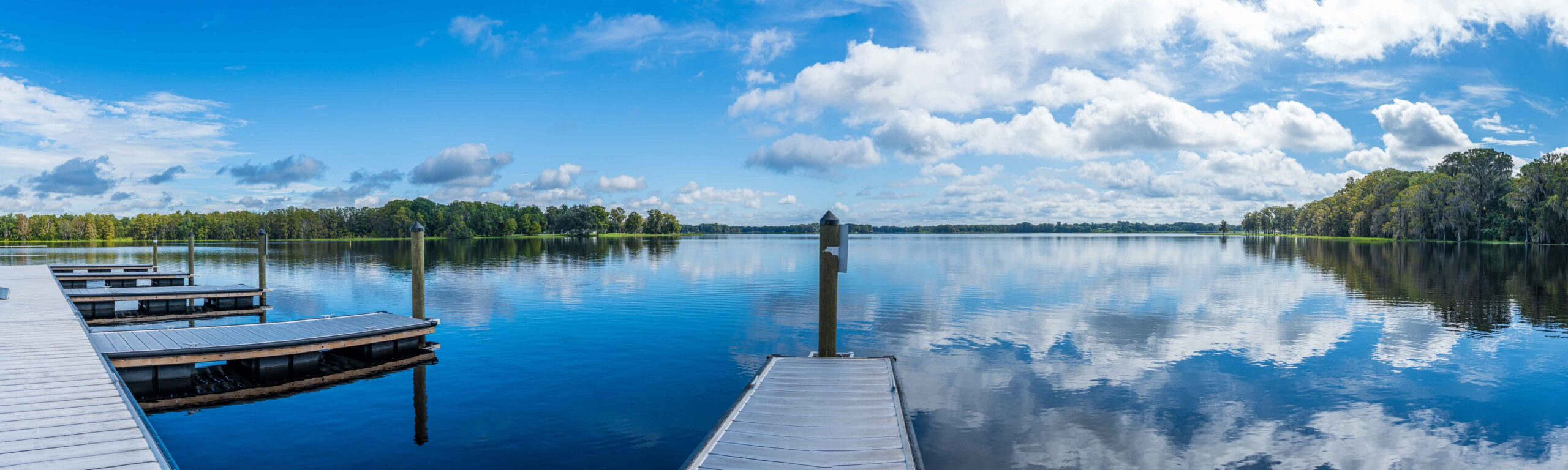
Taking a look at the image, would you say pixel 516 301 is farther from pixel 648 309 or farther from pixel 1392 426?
pixel 1392 426

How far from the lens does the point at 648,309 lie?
22469 millimetres

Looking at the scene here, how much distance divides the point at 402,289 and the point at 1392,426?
30.1 meters

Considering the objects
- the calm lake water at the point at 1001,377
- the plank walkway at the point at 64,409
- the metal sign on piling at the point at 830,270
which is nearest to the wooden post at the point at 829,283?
the metal sign on piling at the point at 830,270

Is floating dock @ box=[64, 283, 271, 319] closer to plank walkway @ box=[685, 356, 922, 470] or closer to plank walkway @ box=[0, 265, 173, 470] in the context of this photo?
plank walkway @ box=[0, 265, 173, 470]

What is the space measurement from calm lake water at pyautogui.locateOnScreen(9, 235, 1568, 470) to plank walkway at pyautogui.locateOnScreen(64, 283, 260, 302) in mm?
1844

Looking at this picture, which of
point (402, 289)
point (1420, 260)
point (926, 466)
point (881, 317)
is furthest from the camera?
point (1420, 260)

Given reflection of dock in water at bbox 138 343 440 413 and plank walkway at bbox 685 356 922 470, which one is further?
reflection of dock in water at bbox 138 343 440 413

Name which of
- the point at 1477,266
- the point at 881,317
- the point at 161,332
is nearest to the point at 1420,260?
the point at 1477,266

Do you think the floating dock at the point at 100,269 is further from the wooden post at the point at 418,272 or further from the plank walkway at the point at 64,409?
the wooden post at the point at 418,272

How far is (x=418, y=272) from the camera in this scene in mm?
16484

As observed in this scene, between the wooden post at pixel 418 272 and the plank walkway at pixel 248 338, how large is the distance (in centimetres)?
31

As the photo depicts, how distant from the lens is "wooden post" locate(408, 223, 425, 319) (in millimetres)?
16094

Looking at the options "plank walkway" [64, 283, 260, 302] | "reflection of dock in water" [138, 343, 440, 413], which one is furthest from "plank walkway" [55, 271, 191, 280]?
"reflection of dock in water" [138, 343, 440, 413]

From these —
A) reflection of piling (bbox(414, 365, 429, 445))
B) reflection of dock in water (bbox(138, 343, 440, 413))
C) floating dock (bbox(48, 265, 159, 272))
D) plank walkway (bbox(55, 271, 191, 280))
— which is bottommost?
reflection of piling (bbox(414, 365, 429, 445))
